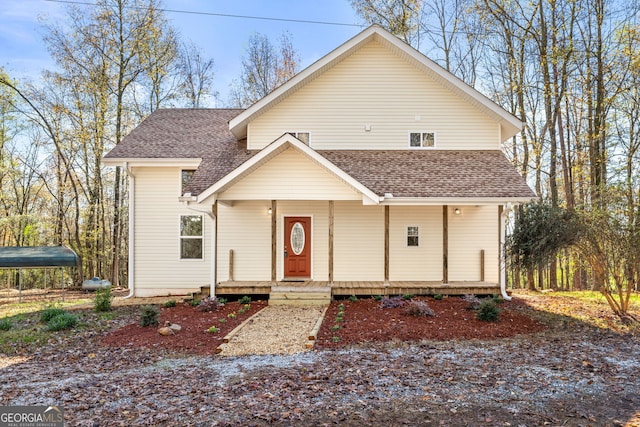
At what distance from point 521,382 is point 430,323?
11.2 feet

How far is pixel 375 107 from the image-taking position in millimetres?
13359

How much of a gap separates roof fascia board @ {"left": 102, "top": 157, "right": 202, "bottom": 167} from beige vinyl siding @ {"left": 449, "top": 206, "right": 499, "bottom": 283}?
8399 millimetres

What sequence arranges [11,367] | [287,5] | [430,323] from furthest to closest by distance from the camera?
[287,5], [430,323], [11,367]

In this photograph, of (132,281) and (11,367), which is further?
(132,281)

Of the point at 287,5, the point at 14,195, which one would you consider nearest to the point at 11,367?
the point at 287,5

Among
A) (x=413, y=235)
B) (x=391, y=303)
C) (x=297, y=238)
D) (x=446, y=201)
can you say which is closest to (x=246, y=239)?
(x=297, y=238)

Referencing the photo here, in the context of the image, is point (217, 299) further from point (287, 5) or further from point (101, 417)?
point (287, 5)

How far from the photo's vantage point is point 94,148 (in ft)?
69.3

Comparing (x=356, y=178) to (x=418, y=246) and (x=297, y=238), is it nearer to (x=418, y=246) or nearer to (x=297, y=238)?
(x=297, y=238)

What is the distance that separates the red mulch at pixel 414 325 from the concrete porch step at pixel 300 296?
2.15 feet

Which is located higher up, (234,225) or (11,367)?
(234,225)

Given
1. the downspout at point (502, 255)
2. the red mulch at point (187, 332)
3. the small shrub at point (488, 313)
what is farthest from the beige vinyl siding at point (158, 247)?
the downspout at point (502, 255)

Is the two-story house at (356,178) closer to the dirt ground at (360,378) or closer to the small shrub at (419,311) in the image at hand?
the small shrub at (419,311)

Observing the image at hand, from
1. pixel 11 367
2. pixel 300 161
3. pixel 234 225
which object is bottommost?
pixel 11 367
